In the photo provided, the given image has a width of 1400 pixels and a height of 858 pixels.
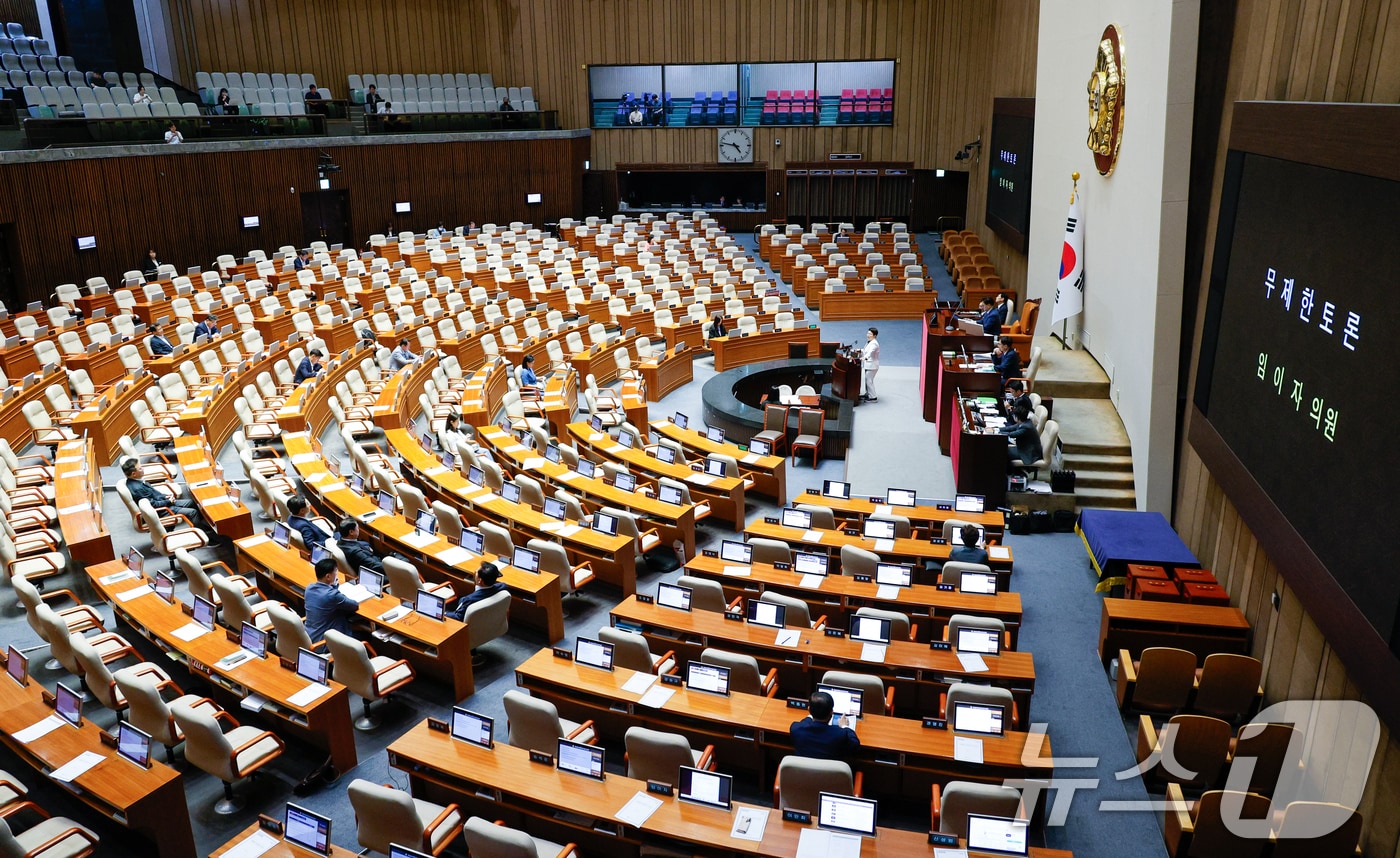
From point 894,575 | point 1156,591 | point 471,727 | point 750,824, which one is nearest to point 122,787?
point 471,727

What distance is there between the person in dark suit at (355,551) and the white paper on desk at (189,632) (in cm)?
136

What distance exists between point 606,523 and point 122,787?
4.96 meters

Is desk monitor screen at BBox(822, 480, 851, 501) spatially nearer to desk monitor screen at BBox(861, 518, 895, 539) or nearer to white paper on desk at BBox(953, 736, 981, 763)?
desk monitor screen at BBox(861, 518, 895, 539)

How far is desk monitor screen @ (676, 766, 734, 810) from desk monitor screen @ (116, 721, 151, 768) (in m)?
3.19

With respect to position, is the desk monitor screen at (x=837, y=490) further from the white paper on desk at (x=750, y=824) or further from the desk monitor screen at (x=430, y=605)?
the white paper on desk at (x=750, y=824)

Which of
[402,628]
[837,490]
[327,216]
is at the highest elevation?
[327,216]

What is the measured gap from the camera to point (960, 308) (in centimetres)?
2078

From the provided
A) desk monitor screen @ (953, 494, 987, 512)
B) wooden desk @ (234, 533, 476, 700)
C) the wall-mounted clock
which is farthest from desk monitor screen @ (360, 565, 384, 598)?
the wall-mounted clock

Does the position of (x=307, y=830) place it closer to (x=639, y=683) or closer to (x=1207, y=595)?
(x=639, y=683)

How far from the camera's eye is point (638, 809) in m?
5.49

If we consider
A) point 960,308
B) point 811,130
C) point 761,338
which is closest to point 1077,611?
point 761,338

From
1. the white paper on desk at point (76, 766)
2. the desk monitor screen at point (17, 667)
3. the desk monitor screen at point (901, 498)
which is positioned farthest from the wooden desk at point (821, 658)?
the desk monitor screen at point (17, 667)

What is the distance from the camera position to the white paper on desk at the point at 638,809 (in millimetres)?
5379

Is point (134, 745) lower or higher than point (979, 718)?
higher
